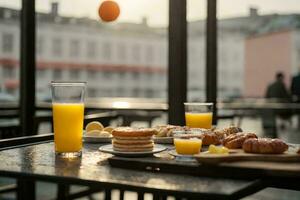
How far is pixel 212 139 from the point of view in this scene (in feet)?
4.88

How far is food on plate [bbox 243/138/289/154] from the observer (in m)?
1.17

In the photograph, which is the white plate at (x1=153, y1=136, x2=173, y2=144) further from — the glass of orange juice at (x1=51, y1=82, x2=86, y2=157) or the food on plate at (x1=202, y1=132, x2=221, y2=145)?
the glass of orange juice at (x1=51, y1=82, x2=86, y2=157)

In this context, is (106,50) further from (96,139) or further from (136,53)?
(96,139)

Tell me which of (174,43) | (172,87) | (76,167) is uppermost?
(174,43)

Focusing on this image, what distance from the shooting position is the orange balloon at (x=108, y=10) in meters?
1.90

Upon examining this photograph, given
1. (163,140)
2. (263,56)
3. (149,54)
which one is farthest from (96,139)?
(149,54)

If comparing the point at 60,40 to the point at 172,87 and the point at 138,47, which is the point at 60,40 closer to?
the point at 138,47

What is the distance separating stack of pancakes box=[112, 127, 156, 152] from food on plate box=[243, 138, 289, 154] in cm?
27

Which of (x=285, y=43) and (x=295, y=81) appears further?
(x=285, y=43)

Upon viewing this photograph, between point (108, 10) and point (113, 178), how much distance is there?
104 cm

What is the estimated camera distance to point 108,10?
75.0 inches

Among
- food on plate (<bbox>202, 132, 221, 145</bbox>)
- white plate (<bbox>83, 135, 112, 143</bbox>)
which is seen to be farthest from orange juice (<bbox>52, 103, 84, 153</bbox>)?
food on plate (<bbox>202, 132, 221, 145</bbox>)

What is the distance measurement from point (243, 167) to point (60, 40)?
2763 centimetres

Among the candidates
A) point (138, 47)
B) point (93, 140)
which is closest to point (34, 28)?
point (93, 140)
